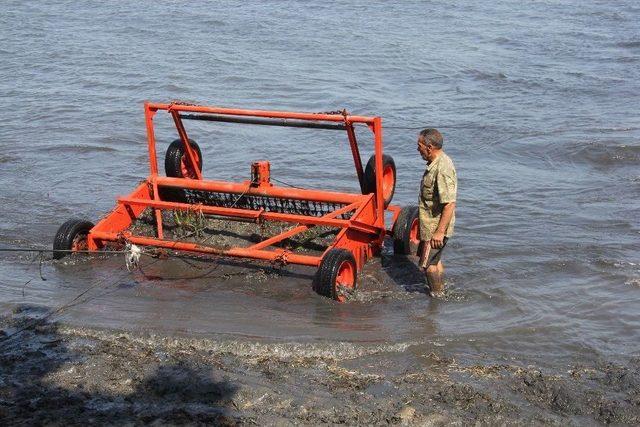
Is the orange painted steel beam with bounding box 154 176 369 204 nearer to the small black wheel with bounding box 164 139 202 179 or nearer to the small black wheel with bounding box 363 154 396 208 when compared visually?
the small black wheel with bounding box 363 154 396 208

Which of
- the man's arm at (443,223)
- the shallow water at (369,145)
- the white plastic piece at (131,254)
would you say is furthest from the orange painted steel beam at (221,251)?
the man's arm at (443,223)

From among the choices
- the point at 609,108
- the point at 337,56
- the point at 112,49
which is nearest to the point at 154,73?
the point at 112,49

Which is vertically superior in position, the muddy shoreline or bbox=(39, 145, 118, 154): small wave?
bbox=(39, 145, 118, 154): small wave

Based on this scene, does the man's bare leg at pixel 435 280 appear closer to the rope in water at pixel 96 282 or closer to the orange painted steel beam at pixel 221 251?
the orange painted steel beam at pixel 221 251

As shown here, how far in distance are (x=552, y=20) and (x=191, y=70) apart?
1121 centimetres

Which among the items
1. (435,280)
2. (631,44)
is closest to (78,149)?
(435,280)

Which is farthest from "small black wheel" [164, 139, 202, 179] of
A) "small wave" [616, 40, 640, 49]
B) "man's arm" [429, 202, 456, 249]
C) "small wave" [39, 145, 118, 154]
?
"small wave" [616, 40, 640, 49]

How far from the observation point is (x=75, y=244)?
28.1ft

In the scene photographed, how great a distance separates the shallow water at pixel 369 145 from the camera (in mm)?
7457

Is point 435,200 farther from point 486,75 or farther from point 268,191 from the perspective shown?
point 486,75

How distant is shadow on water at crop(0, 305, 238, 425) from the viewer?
542 centimetres

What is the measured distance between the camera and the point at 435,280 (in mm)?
7875

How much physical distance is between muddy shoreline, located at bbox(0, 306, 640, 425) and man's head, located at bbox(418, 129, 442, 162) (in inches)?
68.6

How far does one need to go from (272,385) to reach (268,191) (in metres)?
3.14
